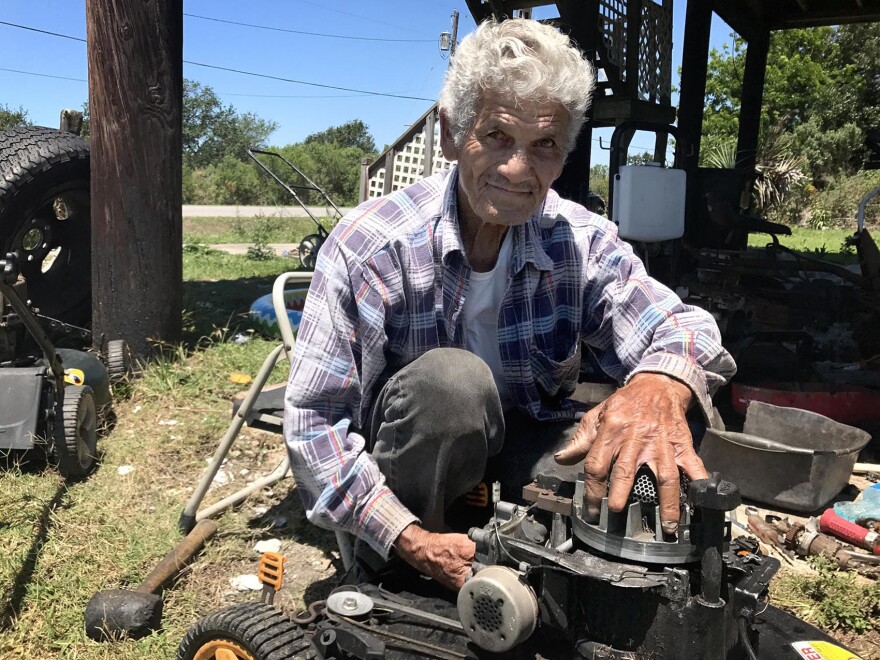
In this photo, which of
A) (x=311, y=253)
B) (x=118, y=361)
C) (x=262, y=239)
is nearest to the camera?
(x=118, y=361)

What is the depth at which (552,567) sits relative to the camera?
4.36 ft

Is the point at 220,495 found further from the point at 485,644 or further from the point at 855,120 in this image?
the point at 855,120

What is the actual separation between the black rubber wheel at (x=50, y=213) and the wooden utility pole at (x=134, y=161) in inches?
12.6

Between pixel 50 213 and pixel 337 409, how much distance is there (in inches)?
142

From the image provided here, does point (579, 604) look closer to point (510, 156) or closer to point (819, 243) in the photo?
point (510, 156)

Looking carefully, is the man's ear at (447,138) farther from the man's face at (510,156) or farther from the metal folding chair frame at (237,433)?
the metal folding chair frame at (237,433)

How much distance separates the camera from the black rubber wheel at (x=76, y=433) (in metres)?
2.97

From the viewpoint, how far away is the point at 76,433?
2.99 metres

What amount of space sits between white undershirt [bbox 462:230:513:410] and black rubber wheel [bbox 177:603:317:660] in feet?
2.72

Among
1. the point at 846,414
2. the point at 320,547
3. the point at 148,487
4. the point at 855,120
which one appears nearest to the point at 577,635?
the point at 320,547

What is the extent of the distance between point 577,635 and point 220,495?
6.73ft

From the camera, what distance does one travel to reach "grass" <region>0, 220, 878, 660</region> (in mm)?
2207

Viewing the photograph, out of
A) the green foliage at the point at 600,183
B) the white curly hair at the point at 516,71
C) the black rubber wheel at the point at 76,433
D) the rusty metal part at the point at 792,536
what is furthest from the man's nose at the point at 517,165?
the green foliage at the point at 600,183

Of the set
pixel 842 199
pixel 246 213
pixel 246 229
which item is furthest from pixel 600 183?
pixel 246 229
